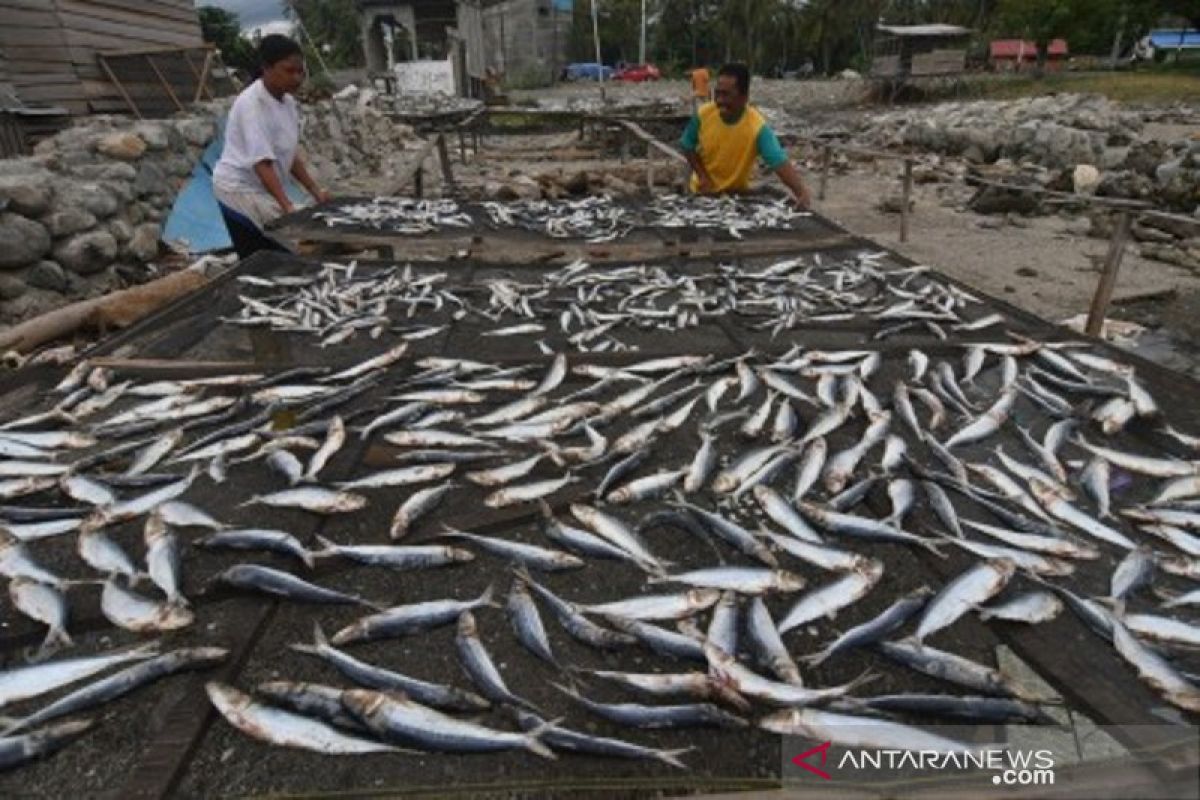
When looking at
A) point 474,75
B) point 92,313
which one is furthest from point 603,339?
point 474,75

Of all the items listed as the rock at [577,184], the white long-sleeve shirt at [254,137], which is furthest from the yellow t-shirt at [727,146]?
the rock at [577,184]

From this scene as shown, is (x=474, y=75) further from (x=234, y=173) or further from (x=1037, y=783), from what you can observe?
(x=1037, y=783)

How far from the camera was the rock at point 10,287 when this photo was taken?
288 inches

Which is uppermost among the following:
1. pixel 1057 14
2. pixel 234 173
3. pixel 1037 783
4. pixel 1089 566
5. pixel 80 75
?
pixel 1057 14

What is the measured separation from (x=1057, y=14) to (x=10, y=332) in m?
41.4

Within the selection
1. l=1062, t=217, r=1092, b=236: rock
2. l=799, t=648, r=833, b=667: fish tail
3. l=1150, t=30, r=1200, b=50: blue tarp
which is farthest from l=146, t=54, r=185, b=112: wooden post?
l=1150, t=30, r=1200, b=50: blue tarp

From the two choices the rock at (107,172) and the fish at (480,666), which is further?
the rock at (107,172)

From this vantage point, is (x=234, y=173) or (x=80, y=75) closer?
(x=234, y=173)

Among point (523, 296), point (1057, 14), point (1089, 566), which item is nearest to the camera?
point (1089, 566)

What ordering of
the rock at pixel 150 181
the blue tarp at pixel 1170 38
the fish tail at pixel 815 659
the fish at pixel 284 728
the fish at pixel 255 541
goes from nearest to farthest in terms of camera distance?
the fish at pixel 284 728, the fish tail at pixel 815 659, the fish at pixel 255 541, the rock at pixel 150 181, the blue tarp at pixel 1170 38

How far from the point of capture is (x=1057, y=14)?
32.5 meters

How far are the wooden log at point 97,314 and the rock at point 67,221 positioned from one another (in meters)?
1.62

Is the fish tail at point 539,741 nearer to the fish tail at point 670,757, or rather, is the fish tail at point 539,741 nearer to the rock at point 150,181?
the fish tail at point 670,757

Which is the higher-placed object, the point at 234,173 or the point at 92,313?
the point at 234,173
